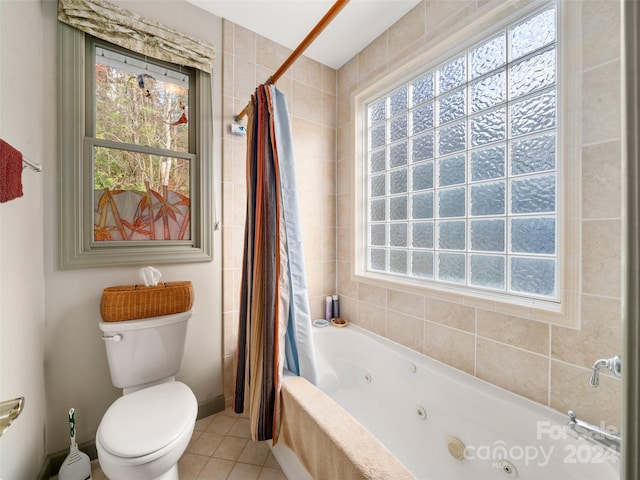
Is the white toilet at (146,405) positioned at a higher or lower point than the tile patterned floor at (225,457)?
higher

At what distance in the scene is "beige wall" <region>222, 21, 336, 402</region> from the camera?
6.25 feet

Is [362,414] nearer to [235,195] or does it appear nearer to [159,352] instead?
[159,352]

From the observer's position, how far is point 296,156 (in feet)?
7.15

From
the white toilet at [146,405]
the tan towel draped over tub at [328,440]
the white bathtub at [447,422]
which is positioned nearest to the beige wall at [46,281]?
the white toilet at [146,405]

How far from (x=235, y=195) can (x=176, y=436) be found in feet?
4.53

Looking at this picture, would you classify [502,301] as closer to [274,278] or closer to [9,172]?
[274,278]

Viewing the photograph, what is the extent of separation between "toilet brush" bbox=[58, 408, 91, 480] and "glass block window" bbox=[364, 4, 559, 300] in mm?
2006

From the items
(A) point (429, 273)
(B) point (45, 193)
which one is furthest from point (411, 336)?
(B) point (45, 193)

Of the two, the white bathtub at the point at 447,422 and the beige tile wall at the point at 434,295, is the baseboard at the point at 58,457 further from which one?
the white bathtub at the point at 447,422

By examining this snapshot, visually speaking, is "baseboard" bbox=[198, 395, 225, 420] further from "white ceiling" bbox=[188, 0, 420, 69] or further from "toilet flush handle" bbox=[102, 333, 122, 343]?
"white ceiling" bbox=[188, 0, 420, 69]

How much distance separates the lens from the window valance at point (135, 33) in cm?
142

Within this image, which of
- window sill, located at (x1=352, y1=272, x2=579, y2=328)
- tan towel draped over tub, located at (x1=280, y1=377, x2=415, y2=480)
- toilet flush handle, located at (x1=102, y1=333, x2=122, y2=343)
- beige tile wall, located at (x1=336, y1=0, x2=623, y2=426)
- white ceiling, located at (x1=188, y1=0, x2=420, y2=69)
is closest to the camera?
tan towel draped over tub, located at (x1=280, y1=377, x2=415, y2=480)

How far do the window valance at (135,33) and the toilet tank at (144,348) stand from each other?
154 centimetres

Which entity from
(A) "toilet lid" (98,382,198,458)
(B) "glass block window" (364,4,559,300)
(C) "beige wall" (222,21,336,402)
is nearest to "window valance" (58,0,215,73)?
(C) "beige wall" (222,21,336,402)
